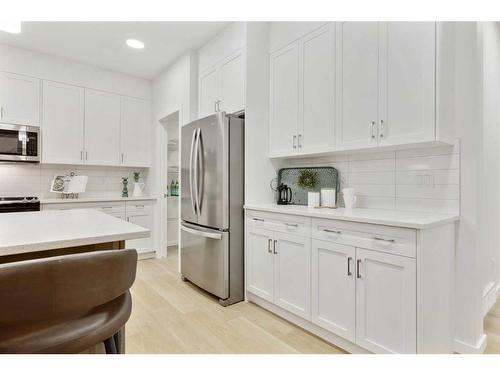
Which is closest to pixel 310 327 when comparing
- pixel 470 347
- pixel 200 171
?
pixel 470 347

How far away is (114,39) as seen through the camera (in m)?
3.21

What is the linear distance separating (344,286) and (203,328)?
1100 millimetres

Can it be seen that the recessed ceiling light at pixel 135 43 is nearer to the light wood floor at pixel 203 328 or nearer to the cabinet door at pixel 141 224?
the cabinet door at pixel 141 224

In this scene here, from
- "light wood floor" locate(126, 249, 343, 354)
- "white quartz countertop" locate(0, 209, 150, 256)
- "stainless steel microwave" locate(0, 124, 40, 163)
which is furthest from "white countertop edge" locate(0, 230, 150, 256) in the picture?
"stainless steel microwave" locate(0, 124, 40, 163)

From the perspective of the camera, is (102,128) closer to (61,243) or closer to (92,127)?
(92,127)

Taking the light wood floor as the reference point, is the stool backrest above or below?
above

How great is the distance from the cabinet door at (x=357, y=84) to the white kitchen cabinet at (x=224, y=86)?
0.93 metres

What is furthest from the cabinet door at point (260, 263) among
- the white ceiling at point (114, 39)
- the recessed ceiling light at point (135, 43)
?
the recessed ceiling light at point (135, 43)

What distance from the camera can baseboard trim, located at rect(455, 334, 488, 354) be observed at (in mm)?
1781

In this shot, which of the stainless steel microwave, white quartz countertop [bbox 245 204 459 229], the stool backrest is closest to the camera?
the stool backrest

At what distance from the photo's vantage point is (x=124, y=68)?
3.95 meters

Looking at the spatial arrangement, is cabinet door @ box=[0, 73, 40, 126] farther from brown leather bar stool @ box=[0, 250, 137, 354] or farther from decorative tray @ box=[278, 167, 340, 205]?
brown leather bar stool @ box=[0, 250, 137, 354]
